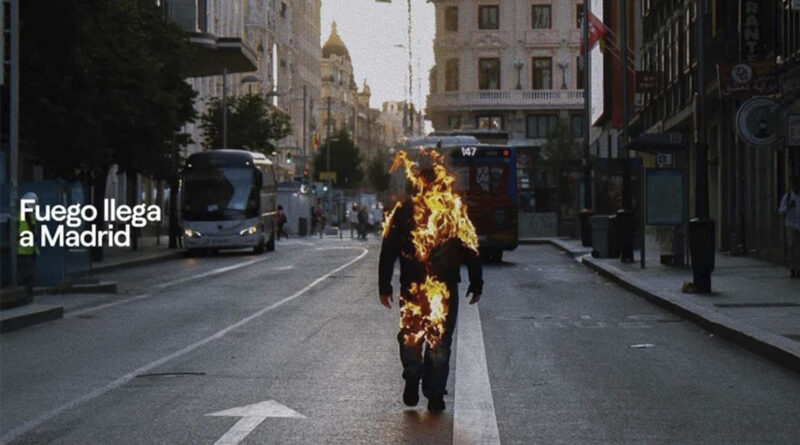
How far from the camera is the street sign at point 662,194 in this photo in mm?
30734

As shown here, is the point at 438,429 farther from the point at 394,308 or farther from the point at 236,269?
the point at 236,269

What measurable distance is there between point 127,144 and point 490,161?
36.5ft

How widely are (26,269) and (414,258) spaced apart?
52.2ft

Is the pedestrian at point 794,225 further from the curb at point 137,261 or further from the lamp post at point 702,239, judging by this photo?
the curb at point 137,261

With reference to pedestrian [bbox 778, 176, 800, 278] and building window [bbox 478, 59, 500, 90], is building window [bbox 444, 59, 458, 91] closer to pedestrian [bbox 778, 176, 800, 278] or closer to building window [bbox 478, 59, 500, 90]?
building window [bbox 478, 59, 500, 90]

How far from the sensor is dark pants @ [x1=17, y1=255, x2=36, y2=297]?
25.4 m

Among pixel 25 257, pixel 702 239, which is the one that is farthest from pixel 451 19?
pixel 702 239

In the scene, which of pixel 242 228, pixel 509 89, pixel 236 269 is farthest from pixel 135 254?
pixel 509 89

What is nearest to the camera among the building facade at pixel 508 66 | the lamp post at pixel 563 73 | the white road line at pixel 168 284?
the white road line at pixel 168 284

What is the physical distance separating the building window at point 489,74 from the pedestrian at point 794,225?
7155 cm

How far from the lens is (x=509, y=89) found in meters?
98.4

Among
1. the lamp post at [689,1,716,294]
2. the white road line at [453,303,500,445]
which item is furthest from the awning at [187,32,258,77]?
the white road line at [453,303,500,445]

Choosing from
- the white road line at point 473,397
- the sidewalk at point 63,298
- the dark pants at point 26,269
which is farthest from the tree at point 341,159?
the white road line at point 473,397

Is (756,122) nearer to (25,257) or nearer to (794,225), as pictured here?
(794,225)
